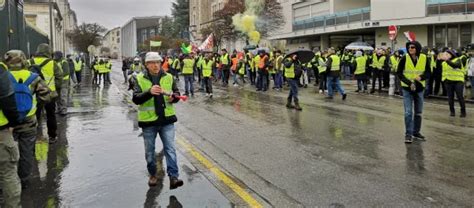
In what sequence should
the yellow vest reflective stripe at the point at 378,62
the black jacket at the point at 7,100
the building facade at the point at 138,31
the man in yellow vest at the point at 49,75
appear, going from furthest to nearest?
the building facade at the point at 138,31 → the yellow vest reflective stripe at the point at 378,62 → the man in yellow vest at the point at 49,75 → the black jacket at the point at 7,100

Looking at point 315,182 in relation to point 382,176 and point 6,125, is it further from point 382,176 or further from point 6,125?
point 6,125

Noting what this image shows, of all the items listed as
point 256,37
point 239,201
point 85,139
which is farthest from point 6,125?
point 256,37

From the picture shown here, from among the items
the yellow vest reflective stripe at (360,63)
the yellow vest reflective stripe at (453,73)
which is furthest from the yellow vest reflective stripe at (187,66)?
the yellow vest reflective stripe at (453,73)

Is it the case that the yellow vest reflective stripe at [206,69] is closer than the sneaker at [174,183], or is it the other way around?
the sneaker at [174,183]

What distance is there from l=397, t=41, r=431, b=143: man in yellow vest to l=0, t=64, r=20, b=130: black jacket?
6.46 m

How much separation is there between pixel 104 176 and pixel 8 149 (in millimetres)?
2087

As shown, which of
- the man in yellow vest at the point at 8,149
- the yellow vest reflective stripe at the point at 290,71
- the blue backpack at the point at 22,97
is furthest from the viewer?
the yellow vest reflective stripe at the point at 290,71

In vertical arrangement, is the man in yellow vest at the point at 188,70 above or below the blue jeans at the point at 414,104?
above

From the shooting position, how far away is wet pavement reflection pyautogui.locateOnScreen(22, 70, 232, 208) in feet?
19.0

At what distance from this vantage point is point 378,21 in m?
36.5

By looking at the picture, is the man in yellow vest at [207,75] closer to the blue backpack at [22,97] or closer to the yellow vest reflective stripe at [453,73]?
the yellow vest reflective stripe at [453,73]

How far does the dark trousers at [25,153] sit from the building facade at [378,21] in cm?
2986

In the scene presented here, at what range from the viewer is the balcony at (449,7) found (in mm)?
31266

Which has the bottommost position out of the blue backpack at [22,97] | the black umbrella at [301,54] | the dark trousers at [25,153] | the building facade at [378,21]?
the dark trousers at [25,153]
